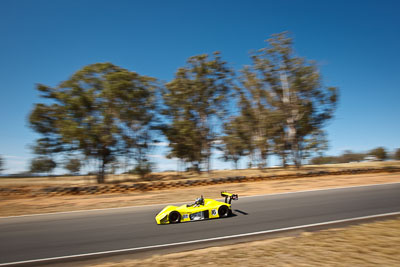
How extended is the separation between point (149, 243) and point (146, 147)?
19.5 m

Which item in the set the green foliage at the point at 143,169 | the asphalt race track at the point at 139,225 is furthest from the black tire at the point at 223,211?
the green foliage at the point at 143,169

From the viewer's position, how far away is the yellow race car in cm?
665

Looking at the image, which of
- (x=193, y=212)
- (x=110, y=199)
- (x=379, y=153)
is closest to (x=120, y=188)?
(x=110, y=199)

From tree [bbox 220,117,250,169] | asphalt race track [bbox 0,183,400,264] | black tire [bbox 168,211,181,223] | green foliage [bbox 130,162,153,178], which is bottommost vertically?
asphalt race track [bbox 0,183,400,264]

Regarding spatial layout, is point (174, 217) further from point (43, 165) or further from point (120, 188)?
point (43, 165)

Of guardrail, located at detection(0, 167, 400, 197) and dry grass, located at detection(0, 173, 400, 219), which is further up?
guardrail, located at detection(0, 167, 400, 197)

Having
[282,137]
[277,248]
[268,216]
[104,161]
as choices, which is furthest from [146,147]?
[277,248]

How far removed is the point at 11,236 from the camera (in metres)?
6.18

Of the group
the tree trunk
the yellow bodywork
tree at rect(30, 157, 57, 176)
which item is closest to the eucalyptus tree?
tree at rect(30, 157, 57, 176)

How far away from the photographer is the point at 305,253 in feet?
13.7

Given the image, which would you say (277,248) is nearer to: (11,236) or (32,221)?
(11,236)

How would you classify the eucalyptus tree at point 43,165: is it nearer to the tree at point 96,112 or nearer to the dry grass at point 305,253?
the tree at point 96,112

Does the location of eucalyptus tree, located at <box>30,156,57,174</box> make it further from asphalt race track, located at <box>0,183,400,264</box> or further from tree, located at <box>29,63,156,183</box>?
asphalt race track, located at <box>0,183,400,264</box>

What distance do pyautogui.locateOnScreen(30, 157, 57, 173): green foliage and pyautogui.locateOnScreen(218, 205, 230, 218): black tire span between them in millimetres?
22029
